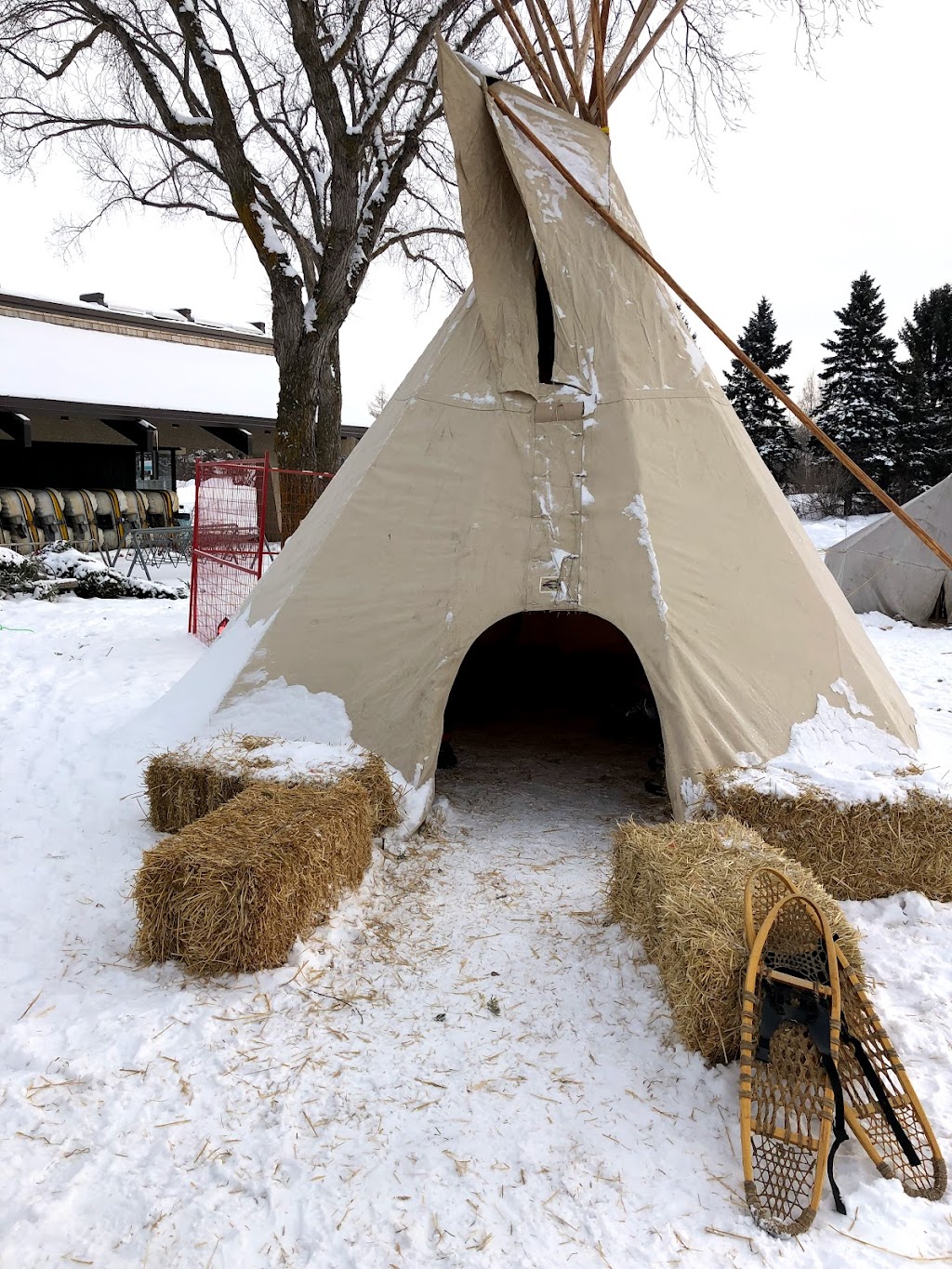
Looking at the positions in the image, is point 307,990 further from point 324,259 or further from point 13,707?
point 324,259

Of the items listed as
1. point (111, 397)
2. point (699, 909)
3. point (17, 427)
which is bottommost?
point (699, 909)

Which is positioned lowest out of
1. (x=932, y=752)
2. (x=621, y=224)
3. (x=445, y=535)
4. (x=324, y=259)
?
(x=932, y=752)

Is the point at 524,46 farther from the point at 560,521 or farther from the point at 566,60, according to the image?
the point at 560,521

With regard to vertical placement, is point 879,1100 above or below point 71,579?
above

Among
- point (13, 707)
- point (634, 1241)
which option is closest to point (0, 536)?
point (13, 707)

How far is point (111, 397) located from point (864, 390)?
A: 21.8 m

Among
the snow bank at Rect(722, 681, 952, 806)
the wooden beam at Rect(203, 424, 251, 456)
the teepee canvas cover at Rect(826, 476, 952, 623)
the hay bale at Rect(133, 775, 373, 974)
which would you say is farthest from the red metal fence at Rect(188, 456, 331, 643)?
the wooden beam at Rect(203, 424, 251, 456)

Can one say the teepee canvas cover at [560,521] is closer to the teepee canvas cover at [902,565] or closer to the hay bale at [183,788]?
the hay bale at [183,788]

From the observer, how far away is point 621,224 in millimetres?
4738

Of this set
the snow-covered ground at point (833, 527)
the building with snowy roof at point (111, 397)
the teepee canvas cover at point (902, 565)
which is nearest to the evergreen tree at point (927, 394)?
the snow-covered ground at point (833, 527)

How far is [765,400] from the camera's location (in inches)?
1140

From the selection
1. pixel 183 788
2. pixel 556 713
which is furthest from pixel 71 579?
pixel 183 788

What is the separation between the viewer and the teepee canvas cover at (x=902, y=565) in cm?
1261

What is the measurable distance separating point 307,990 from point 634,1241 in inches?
57.5
